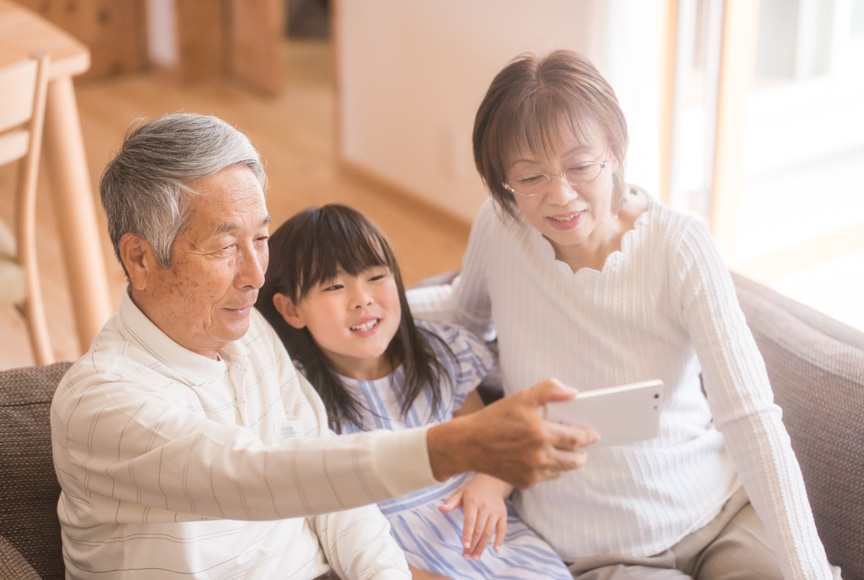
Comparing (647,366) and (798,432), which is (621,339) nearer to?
(647,366)

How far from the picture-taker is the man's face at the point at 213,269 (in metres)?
1.41

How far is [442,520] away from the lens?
177 centimetres

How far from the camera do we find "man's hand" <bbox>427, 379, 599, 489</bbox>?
1180 mm

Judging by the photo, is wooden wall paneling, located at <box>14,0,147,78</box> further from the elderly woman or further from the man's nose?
the man's nose

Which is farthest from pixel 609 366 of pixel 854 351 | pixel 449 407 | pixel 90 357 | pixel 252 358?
pixel 90 357

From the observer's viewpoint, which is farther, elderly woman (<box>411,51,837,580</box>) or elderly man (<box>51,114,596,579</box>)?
elderly woman (<box>411,51,837,580</box>)

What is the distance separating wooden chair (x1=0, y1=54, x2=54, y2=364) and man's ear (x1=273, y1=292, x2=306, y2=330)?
100 cm

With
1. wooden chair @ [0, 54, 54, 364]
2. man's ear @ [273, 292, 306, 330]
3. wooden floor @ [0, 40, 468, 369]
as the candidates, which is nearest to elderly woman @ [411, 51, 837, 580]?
man's ear @ [273, 292, 306, 330]

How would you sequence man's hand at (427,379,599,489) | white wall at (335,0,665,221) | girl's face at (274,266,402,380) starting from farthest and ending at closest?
white wall at (335,0,665,221)
girl's face at (274,266,402,380)
man's hand at (427,379,599,489)

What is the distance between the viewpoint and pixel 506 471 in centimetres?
120

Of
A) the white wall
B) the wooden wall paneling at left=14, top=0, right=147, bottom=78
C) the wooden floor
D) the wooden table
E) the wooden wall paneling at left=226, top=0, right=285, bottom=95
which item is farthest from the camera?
the wooden wall paneling at left=14, top=0, right=147, bottom=78

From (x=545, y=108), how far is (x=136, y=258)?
2.04 ft

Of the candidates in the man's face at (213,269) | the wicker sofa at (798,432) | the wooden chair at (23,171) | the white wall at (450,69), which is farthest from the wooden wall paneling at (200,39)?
the man's face at (213,269)

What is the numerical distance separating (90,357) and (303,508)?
386mm
